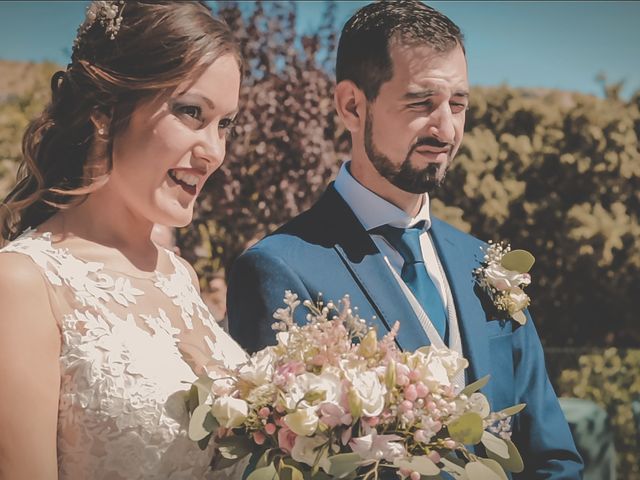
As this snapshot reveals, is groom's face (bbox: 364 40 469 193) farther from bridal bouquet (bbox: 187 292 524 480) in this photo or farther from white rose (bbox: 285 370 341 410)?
white rose (bbox: 285 370 341 410)

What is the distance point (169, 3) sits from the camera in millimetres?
2639

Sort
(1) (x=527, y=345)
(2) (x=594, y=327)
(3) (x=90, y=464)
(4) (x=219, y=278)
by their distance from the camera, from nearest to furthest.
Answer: (3) (x=90, y=464), (1) (x=527, y=345), (4) (x=219, y=278), (2) (x=594, y=327)

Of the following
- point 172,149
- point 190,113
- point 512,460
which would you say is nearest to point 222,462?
point 512,460

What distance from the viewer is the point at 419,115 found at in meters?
2.87

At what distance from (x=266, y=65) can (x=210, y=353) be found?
5396 mm

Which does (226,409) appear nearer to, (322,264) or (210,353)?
(210,353)

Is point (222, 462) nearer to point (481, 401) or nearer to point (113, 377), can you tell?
point (113, 377)

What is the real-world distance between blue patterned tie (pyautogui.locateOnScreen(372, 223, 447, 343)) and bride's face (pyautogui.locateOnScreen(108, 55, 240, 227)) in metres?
0.74

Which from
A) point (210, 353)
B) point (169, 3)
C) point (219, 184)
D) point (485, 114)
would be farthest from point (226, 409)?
point (485, 114)

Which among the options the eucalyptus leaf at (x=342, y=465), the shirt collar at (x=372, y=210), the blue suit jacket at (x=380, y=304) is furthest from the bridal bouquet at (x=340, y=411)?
the shirt collar at (x=372, y=210)

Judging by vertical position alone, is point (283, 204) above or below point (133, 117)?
below

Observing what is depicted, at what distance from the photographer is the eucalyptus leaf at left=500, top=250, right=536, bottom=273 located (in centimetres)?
314

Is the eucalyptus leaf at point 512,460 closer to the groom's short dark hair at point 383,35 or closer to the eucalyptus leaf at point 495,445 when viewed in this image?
the eucalyptus leaf at point 495,445

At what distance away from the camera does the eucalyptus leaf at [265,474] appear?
207cm
